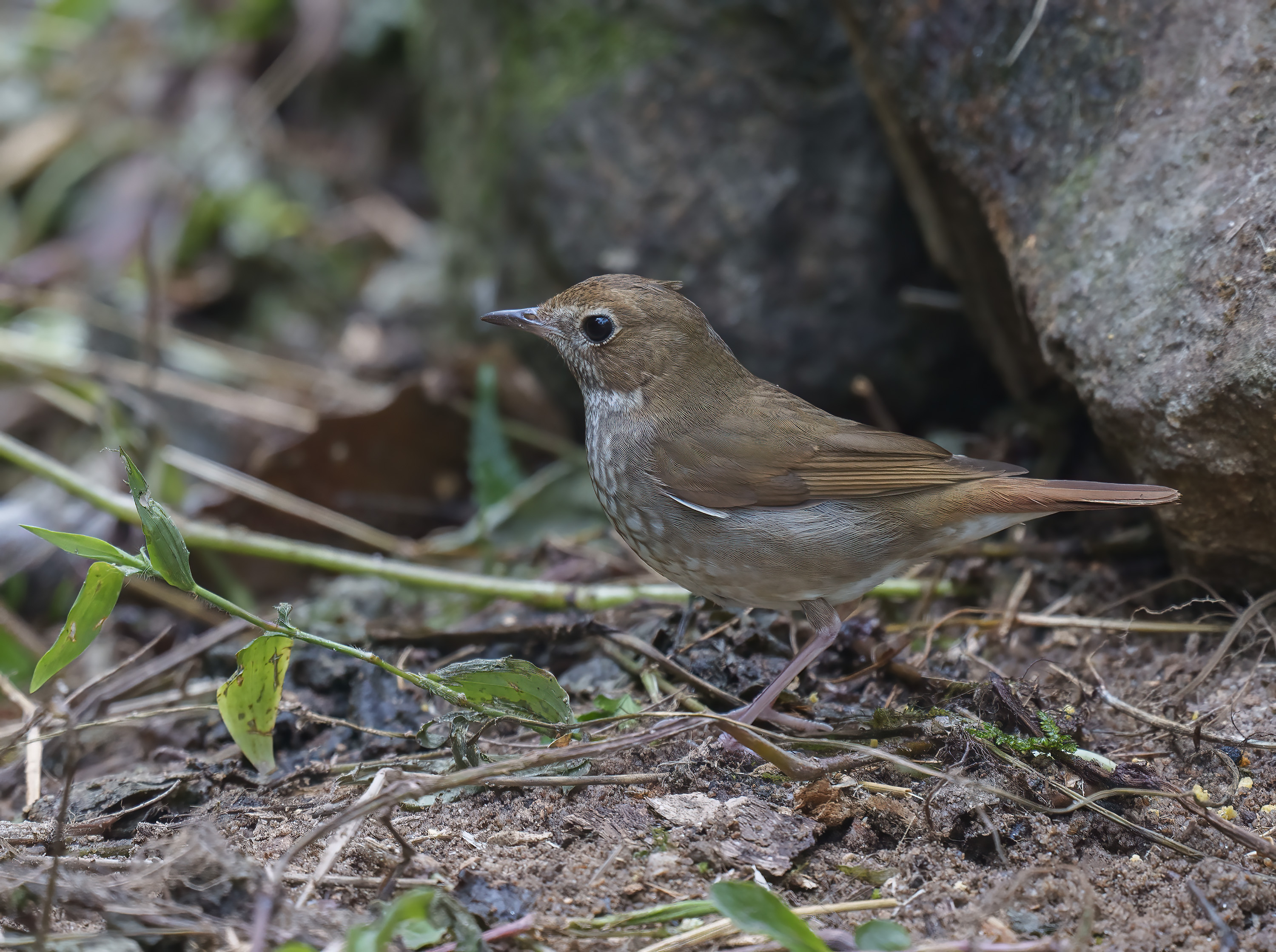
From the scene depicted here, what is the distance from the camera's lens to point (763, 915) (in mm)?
2127

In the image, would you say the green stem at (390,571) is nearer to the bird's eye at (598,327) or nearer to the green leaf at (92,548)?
the bird's eye at (598,327)

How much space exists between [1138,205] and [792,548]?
155cm

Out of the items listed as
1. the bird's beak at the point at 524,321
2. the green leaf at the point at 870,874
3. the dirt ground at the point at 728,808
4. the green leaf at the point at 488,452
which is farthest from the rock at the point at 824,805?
the green leaf at the point at 488,452

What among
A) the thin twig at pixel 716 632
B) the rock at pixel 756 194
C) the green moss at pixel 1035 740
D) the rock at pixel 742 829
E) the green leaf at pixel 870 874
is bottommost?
the thin twig at pixel 716 632

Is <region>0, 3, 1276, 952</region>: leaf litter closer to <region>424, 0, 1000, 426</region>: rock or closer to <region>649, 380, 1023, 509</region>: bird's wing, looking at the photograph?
<region>649, 380, 1023, 509</region>: bird's wing

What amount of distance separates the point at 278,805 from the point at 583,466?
277cm

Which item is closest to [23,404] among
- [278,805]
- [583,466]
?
[583,466]

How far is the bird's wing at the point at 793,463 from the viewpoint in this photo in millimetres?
3504

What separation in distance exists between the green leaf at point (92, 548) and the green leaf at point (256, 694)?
341 millimetres

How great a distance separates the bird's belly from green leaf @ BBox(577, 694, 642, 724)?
429 mm

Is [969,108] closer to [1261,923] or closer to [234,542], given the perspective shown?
[1261,923]

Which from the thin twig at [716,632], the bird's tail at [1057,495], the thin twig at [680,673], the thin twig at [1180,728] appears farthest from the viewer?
the thin twig at [716,632]

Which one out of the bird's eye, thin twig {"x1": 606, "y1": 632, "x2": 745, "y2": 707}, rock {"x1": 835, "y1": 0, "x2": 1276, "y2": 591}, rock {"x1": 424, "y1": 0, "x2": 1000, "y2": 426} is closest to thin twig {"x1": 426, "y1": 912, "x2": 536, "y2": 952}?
thin twig {"x1": 606, "y1": 632, "x2": 745, "y2": 707}

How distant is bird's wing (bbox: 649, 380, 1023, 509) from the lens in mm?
3504
